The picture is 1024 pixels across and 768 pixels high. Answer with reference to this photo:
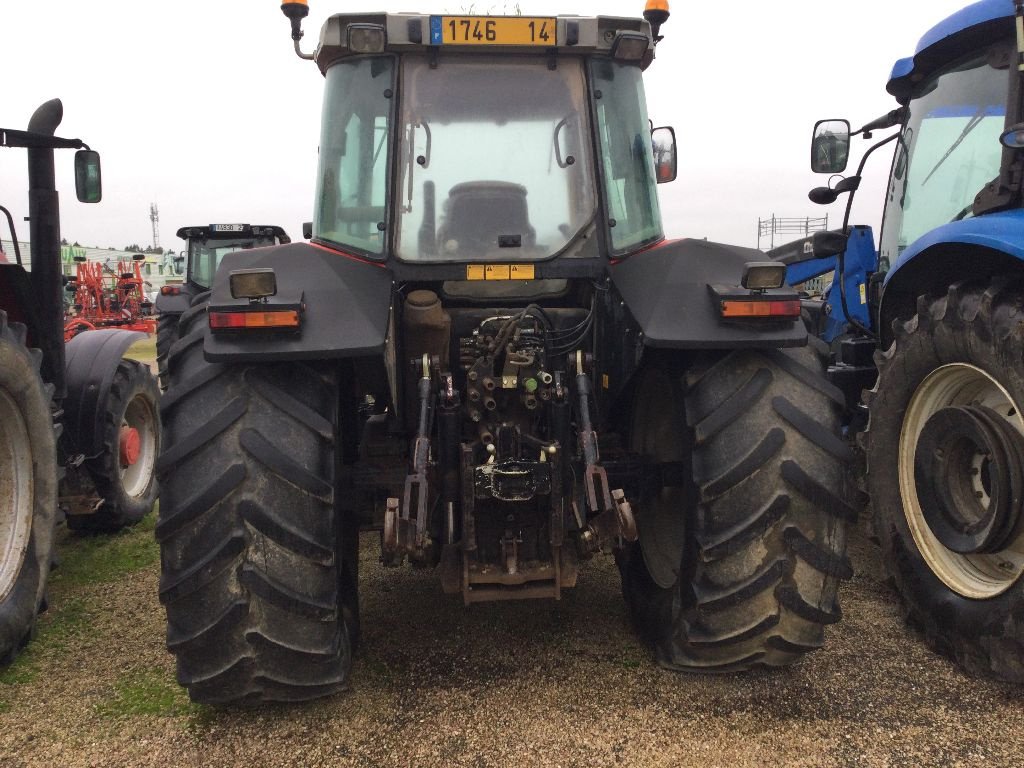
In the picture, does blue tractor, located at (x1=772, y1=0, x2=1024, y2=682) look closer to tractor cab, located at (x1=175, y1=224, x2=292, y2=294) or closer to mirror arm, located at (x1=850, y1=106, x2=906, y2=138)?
mirror arm, located at (x1=850, y1=106, x2=906, y2=138)

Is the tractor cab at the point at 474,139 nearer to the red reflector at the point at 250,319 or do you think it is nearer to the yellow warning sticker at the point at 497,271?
the yellow warning sticker at the point at 497,271

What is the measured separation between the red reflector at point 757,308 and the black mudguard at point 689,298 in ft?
0.12

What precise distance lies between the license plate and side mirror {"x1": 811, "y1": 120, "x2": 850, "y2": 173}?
2.24 m

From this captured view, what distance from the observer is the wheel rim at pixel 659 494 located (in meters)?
3.12

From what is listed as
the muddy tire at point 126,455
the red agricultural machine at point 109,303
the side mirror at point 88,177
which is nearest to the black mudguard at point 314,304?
the side mirror at point 88,177

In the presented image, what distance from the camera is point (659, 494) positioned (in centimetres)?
328

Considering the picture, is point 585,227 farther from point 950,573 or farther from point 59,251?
point 59,251

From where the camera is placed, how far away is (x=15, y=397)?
10.6 feet

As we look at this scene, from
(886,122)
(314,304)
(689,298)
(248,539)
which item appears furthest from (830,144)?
(248,539)

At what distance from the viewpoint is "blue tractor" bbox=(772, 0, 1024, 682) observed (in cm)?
271

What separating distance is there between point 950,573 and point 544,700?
5.22ft

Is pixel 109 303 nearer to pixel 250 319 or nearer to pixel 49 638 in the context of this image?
pixel 49 638

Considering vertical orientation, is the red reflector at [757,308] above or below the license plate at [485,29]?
below

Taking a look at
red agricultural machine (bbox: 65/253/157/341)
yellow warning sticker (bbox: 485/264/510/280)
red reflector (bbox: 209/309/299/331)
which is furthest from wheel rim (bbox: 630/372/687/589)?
red agricultural machine (bbox: 65/253/157/341)
